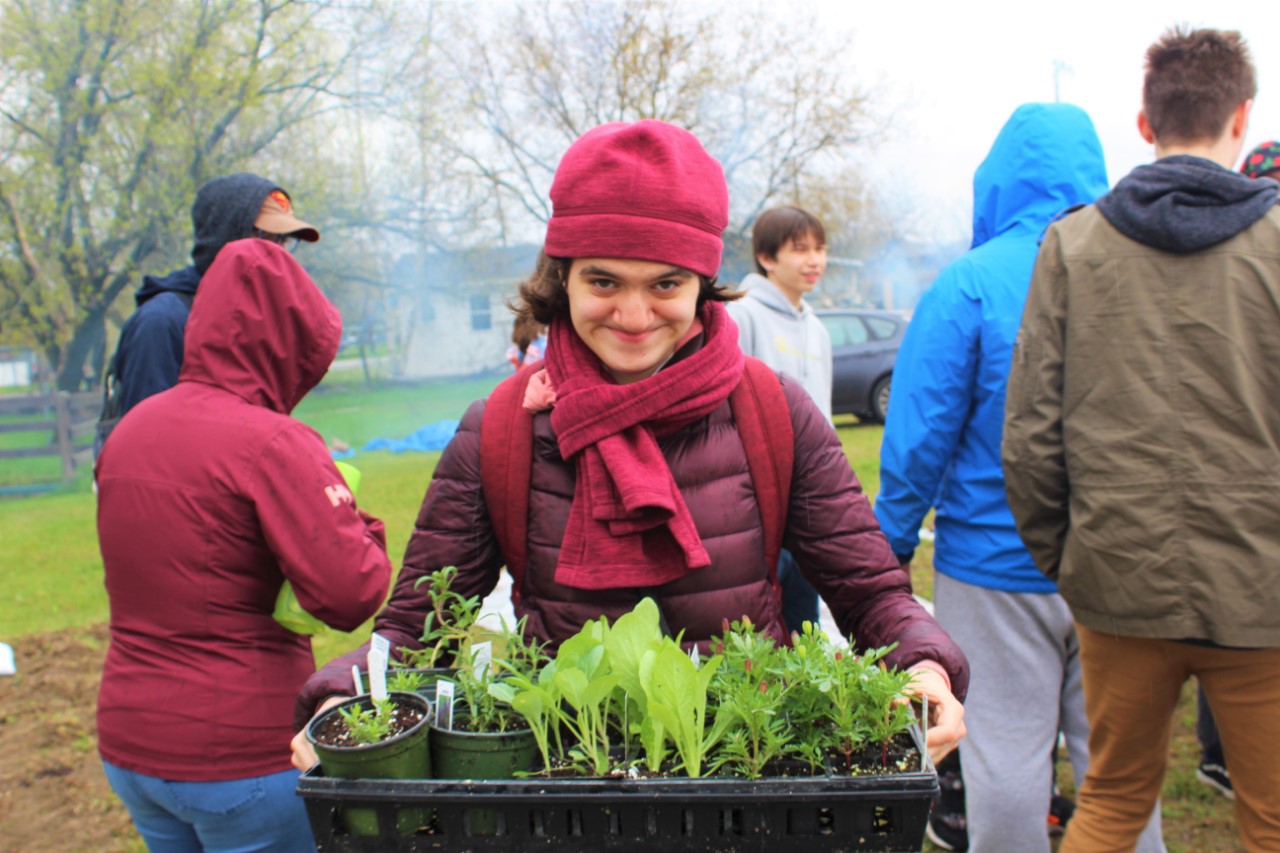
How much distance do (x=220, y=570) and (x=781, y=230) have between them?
2914mm

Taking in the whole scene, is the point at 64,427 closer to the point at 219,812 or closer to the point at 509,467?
the point at 219,812

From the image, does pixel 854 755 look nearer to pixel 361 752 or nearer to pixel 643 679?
pixel 643 679

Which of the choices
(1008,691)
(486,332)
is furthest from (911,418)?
(486,332)

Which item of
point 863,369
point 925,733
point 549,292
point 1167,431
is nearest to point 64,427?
point 863,369

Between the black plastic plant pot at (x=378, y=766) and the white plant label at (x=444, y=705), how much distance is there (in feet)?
0.21

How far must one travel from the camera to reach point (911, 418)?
2.53 metres

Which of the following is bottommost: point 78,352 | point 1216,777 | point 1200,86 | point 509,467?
point 1216,777

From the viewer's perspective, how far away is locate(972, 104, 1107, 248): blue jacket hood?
97.4 inches

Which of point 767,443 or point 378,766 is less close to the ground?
point 767,443

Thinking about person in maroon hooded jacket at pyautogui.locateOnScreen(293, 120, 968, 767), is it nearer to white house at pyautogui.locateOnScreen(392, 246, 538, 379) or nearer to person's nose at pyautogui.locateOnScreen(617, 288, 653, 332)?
person's nose at pyautogui.locateOnScreen(617, 288, 653, 332)

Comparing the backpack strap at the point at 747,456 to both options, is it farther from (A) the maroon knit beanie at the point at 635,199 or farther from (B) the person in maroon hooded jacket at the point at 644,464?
(A) the maroon knit beanie at the point at 635,199

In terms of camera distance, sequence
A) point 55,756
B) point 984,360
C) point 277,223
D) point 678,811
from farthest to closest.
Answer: point 55,756
point 277,223
point 984,360
point 678,811

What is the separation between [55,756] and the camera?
12.7 ft

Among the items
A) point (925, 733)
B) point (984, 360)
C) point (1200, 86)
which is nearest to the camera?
point (925, 733)
